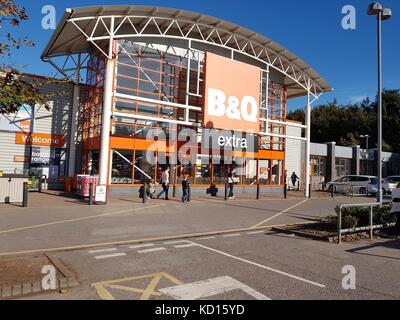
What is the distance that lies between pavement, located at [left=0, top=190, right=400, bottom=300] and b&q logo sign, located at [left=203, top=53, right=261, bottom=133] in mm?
10908

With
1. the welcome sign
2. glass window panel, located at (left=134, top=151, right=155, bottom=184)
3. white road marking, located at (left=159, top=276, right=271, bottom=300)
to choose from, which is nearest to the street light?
white road marking, located at (left=159, top=276, right=271, bottom=300)

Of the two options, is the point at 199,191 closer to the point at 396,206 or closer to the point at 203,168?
the point at 203,168

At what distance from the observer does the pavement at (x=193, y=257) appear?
220 inches

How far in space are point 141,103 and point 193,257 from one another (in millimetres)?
17072

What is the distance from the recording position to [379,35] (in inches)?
516

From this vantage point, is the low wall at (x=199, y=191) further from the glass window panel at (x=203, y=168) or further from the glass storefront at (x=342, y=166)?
the glass storefront at (x=342, y=166)

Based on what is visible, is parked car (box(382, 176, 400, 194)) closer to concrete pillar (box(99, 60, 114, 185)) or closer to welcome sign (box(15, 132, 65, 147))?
concrete pillar (box(99, 60, 114, 185))

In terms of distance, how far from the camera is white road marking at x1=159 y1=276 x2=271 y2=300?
5.32 m

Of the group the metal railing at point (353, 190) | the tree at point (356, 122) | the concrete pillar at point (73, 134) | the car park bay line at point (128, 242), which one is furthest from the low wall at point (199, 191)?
the tree at point (356, 122)

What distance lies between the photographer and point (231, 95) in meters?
24.0
